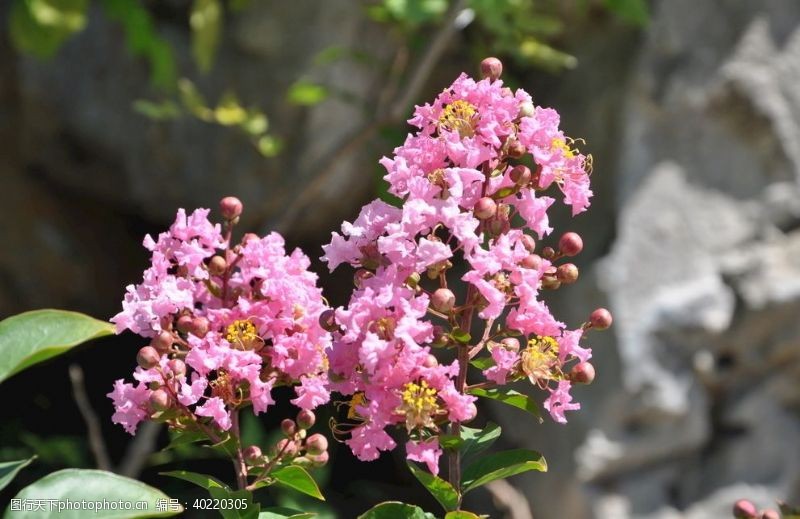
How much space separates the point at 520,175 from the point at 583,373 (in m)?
0.13

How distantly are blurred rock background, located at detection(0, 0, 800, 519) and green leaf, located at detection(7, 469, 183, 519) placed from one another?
1.22m

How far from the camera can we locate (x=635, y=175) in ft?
6.89

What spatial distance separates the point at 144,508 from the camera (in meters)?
0.53

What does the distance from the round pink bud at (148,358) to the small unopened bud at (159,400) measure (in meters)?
0.02

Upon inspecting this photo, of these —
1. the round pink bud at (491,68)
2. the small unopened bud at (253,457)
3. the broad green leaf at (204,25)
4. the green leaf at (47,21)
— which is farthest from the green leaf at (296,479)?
the broad green leaf at (204,25)

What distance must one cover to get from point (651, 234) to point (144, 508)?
169 cm

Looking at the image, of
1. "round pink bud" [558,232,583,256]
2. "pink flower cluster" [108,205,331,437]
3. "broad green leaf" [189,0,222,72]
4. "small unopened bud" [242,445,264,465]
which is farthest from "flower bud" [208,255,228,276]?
"broad green leaf" [189,0,222,72]

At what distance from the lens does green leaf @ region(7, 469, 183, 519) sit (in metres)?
0.53

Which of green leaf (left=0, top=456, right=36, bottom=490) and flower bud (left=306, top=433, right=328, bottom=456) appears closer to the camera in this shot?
green leaf (left=0, top=456, right=36, bottom=490)

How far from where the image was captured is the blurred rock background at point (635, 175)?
2.04 metres

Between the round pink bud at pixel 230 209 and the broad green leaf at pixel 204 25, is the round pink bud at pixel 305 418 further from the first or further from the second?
the broad green leaf at pixel 204 25

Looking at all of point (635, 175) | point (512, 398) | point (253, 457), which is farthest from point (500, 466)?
point (635, 175)

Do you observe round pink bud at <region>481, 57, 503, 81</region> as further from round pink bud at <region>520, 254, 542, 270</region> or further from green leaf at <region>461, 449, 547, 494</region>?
green leaf at <region>461, 449, 547, 494</region>

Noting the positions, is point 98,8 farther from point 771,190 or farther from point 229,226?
point 229,226
